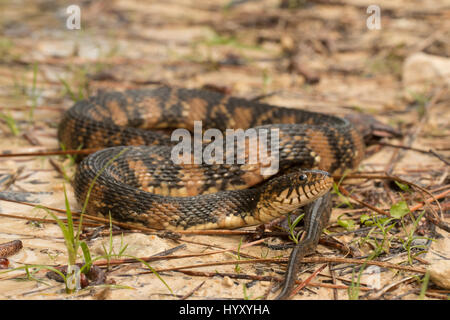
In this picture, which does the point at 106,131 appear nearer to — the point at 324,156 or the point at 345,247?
the point at 324,156

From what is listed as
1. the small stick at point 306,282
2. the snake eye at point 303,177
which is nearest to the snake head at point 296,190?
the snake eye at point 303,177

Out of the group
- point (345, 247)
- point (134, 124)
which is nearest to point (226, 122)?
point (134, 124)

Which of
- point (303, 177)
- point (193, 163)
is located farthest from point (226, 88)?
point (303, 177)

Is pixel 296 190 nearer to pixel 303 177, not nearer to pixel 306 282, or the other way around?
pixel 303 177

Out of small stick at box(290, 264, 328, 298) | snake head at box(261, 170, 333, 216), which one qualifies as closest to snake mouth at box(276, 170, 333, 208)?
snake head at box(261, 170, 333, 216)

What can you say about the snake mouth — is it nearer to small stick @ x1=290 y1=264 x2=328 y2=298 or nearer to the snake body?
the snake body

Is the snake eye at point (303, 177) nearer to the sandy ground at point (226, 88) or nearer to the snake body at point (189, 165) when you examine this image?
the snake body at point (189, 165)
